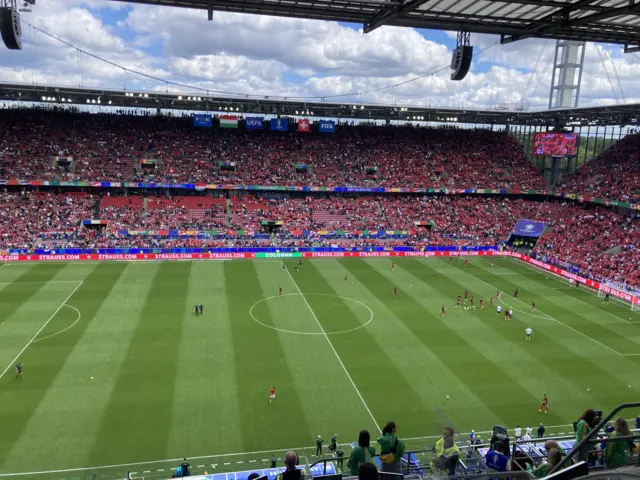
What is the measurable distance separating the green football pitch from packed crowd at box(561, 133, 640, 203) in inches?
887

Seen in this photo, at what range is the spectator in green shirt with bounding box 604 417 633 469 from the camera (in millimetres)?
8164

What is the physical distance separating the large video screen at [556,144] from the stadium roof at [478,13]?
55.2 meters

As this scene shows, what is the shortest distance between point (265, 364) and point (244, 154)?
48682mm

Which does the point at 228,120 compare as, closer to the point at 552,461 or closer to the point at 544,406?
the point at 544,406

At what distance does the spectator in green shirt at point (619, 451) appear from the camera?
816 cm

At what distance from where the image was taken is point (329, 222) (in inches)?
2591

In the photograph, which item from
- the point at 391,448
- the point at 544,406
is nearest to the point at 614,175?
the point at 544,406

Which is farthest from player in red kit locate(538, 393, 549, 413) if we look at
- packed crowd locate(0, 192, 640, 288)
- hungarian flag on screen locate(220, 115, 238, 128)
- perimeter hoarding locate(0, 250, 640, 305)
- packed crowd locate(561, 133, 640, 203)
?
hungarian flag on screen locate(220, 115, 238, 128)

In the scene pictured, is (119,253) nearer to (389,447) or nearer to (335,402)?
(335,402)

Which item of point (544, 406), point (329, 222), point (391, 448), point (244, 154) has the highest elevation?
point (244, 154)

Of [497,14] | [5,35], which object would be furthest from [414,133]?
[5,35]

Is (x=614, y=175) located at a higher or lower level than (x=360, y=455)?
higher

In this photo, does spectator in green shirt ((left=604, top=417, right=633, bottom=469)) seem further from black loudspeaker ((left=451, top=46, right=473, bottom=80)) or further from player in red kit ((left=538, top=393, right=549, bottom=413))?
player in red kit ((left=538, top=393, right=549, bottom=413))

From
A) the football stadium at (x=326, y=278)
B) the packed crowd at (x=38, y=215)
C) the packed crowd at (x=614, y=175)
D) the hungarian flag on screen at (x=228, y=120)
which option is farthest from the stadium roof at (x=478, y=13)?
the hungarian flag on screen at (x=228, y=120)
